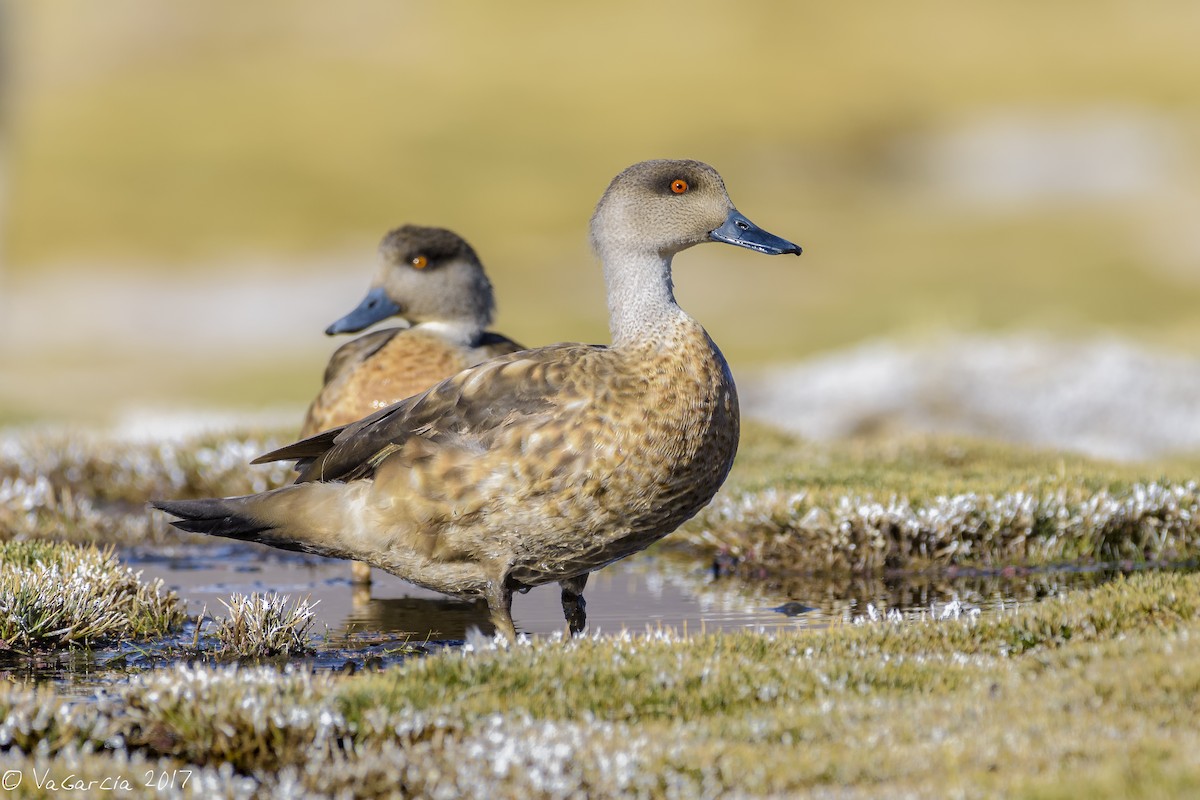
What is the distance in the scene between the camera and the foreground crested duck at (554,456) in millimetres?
6430

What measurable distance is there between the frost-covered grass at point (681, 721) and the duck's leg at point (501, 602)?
0.74 metres

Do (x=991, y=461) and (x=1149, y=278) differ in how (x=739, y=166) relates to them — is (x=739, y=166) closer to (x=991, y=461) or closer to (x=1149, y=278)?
(x=1149, y=278)

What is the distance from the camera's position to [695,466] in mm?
6543

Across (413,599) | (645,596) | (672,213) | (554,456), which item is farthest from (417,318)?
(554,456)

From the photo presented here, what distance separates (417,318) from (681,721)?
5340 mm

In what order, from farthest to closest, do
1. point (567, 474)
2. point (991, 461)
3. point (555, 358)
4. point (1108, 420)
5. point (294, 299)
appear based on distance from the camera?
point (294, 299)
point (1108, 420)
point (991, 461)
point (555, 358)
point (567, 474)

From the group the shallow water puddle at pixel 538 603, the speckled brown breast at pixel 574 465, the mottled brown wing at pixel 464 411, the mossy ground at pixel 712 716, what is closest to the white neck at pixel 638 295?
the speckled brown breast at pixel 574 465

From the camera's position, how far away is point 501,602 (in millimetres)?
6773

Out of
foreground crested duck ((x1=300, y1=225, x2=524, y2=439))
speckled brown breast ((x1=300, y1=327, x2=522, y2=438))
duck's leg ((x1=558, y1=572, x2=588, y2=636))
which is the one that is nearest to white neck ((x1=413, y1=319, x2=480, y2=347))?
foreground crested duck ((x1=300, y1=225, x2=524, y2=439))

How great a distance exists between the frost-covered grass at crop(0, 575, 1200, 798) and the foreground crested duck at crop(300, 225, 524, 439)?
135 inches

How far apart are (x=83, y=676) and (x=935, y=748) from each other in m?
3.83

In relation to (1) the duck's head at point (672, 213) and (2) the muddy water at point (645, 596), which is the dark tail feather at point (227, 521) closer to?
(2) the muddy water at point (645, 596)

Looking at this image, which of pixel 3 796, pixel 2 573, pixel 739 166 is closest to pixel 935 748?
pixel 3 796

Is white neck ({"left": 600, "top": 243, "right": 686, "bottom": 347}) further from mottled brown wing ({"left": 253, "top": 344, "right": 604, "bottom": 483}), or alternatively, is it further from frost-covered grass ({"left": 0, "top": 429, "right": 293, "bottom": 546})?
frost-covered grass ({"left": 0, "top": 429, "right": 293, "bottom": 546})
